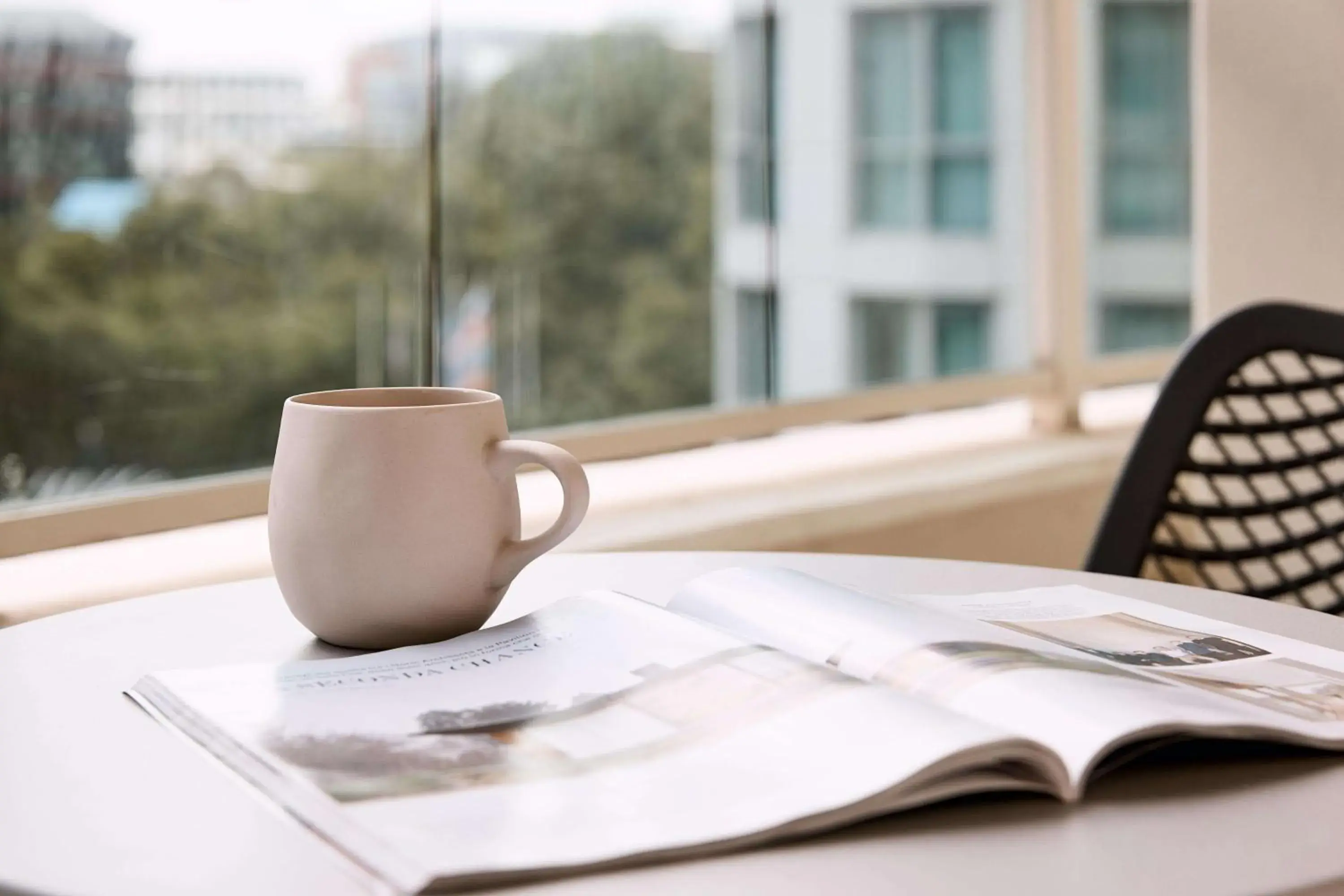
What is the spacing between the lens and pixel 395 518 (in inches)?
24.1

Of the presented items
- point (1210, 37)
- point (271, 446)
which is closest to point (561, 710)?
point (271, 446)

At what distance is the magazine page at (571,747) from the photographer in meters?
0.41

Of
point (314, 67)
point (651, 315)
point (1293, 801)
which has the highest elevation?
point (314, 67)

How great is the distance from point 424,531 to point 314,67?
4.07 feet

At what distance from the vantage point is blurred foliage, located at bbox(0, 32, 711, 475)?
1.50 meters

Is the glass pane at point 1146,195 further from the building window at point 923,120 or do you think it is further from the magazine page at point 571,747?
the magazine page at point 571,747

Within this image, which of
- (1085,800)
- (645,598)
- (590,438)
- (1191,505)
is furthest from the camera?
(590,438)

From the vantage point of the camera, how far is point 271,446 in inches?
64.7

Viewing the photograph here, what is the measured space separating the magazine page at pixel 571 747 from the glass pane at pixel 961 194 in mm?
1968

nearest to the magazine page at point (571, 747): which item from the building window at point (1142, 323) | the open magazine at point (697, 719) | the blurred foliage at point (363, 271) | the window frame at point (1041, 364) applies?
the open magazine at point (697, 719)

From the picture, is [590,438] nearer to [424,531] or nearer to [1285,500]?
[1285,500]

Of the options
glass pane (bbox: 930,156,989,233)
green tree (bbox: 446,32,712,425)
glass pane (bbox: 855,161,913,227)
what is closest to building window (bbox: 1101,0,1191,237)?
glass pane (bbox: 930,156,989,233)

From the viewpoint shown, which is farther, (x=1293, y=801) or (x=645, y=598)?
(x=645, y=598)

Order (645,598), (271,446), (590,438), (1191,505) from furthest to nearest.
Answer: (590,438) < (271,446) < (1191,505) < (645,598)
